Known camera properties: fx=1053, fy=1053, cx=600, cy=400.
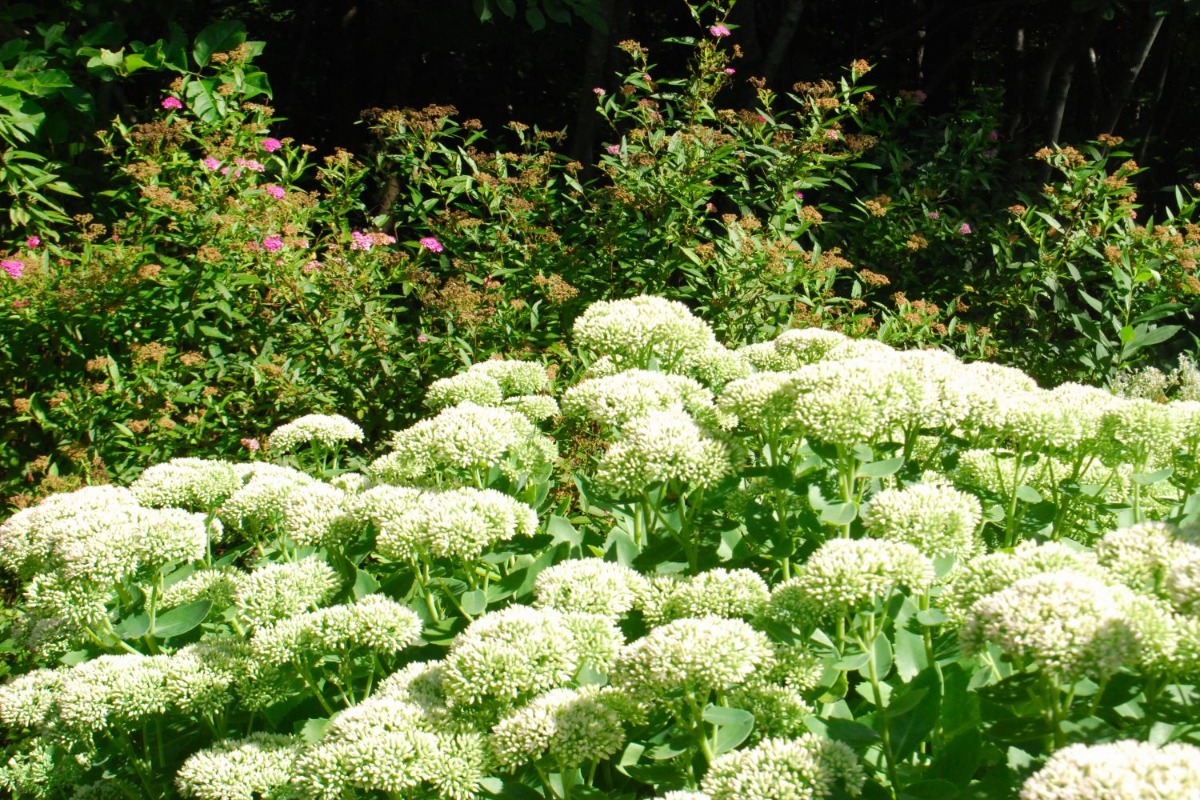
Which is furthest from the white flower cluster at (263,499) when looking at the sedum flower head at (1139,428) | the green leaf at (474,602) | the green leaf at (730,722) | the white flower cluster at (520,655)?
the sedum flower head at (1139,428)

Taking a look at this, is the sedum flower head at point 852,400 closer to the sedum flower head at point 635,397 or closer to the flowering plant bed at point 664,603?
the flowering plant bed at point 664,603

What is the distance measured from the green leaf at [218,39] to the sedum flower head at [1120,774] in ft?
16.5

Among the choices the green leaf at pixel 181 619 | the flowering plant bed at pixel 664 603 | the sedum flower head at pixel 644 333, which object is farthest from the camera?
the sedum flower head at pixel 644 333

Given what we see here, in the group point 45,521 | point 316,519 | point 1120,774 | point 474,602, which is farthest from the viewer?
point 45,521

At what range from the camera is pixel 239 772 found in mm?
1808

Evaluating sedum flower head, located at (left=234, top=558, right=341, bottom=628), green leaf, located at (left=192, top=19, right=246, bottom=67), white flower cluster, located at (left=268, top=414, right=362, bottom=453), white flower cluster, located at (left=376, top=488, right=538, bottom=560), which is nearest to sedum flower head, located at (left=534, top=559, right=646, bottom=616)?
white flower cluster, located at (left=376, top=488, right=538, bottom=560)

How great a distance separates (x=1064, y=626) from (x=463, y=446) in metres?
1.37

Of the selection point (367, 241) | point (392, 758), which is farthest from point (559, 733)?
point (367, 241)

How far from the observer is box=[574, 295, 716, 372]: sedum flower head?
2773 millimetres

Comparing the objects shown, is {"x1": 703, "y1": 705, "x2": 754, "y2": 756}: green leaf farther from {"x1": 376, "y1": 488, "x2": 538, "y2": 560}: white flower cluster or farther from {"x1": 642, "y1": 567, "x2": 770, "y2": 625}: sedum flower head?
{"x1": 376, "y1": 488, "x2": 538, "y2": 560}: white flower cluster

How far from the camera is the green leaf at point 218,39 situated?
5.13 metres

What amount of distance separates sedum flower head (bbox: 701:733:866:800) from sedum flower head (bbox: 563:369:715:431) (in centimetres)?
92

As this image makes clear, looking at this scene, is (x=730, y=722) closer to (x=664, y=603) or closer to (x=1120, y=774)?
(x=664, y=603)

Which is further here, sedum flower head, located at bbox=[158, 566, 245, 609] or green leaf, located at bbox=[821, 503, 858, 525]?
sedum flower head, located at bbox=[158, 566, 245, 609]
